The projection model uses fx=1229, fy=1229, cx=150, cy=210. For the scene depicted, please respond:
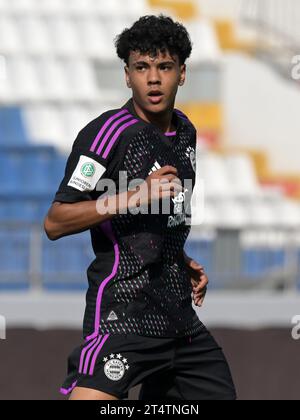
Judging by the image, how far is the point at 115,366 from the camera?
386cm

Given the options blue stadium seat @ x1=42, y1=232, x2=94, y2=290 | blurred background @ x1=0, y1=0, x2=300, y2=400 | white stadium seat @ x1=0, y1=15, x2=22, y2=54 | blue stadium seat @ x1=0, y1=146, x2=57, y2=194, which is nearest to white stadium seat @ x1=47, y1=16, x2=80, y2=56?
blurred background @ x1=0, y1=0, x2=300, y2=400

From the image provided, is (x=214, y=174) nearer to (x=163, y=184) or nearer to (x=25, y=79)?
(x=25, y=79)

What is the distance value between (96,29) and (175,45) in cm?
932

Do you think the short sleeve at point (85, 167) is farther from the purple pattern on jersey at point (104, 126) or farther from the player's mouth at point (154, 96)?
the player's mouth at point (154, 96)

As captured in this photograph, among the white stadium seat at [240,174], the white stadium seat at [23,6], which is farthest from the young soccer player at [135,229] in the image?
the white stadium seat at [23,6]

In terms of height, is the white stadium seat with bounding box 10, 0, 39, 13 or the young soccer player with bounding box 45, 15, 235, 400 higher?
the white stadium seat with bounding box 10, 0, 39, 13

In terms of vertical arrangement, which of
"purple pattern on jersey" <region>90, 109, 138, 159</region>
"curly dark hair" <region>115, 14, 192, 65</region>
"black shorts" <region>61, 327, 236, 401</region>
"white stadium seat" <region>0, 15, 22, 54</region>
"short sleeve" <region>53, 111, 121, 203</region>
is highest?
"white stadium seat" <region>0, 15, 22, 54</region>

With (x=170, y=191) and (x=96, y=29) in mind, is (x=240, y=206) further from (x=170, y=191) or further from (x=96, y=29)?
(x=170, y=191)

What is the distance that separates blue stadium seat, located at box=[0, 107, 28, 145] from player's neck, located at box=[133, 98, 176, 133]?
7.52 m

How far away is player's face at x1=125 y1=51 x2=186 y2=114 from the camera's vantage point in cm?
392

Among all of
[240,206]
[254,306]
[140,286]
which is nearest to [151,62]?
[140,286]

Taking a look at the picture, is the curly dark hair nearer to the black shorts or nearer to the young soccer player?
the young soccer player

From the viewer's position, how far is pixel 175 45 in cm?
400

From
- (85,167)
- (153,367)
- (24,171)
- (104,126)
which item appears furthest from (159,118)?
(24,171)
